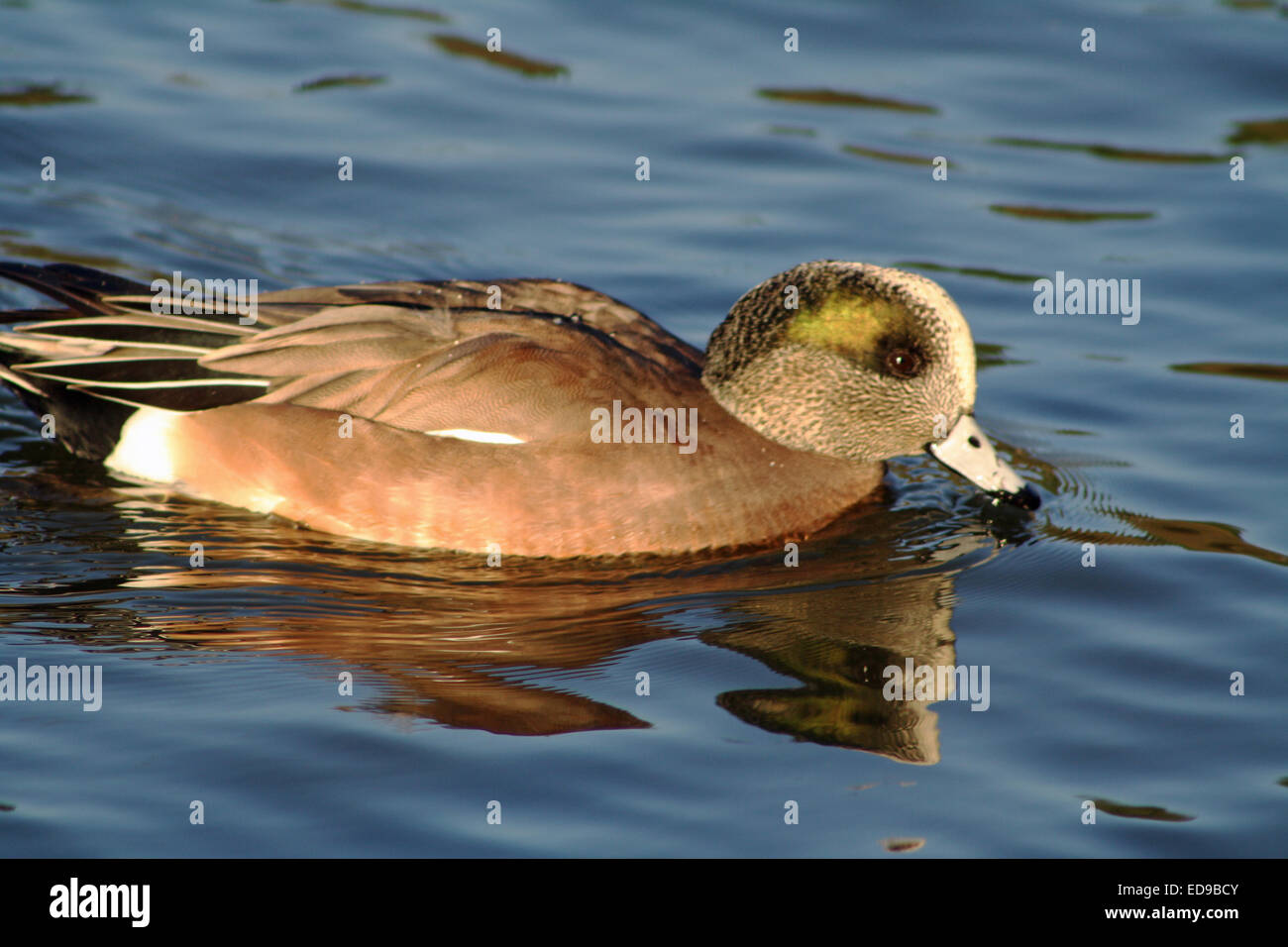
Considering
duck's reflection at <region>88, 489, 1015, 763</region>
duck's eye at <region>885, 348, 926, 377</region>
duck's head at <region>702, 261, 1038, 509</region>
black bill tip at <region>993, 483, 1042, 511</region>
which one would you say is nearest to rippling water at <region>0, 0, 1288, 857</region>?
duck's reflection at <region>88, 489, 1015, 763</region>

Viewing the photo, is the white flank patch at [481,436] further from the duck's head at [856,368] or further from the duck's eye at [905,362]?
the duck's eye at [905,362]

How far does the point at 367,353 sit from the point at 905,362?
1928 millimetres

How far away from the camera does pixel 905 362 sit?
19.9ft

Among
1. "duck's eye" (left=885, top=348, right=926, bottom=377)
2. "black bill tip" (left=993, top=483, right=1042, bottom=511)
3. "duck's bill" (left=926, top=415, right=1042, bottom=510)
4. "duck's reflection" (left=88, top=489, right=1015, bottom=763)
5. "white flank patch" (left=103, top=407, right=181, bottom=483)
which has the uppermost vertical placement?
"duck's eye" (left=885, top=348, right=926, bottom=377)

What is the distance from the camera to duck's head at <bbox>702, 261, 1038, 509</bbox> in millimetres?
5984

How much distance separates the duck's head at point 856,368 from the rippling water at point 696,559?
323 millimetres

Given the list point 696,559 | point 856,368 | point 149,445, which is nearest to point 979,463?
point 856,368

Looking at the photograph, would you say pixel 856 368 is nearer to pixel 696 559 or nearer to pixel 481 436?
pixel 696 559

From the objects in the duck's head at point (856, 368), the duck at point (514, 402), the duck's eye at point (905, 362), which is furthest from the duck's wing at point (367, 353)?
the duck's eye at point (905, 362)

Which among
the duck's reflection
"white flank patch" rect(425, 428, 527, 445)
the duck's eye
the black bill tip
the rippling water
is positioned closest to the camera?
the rippling water

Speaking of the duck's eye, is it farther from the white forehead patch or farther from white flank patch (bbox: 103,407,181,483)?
white flank patch (bbox: 103,407,181,483)

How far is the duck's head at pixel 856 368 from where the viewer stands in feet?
19.6

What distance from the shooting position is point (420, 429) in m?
5.80

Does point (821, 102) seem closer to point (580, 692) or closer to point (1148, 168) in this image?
point (1148, 168)
